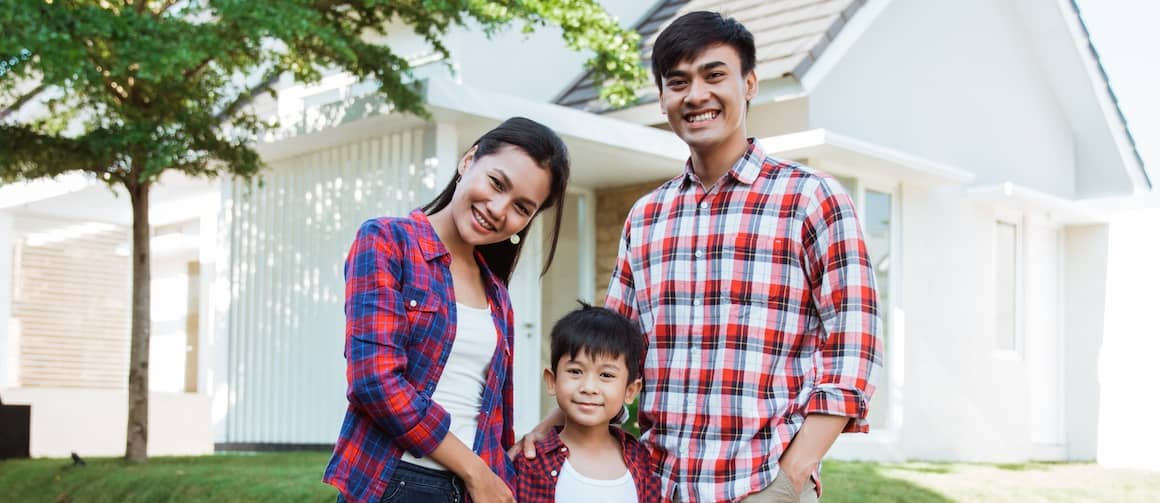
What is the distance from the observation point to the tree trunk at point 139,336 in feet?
29.7

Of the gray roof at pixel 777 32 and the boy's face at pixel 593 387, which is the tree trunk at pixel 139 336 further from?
the boy's face at pixel 593 387

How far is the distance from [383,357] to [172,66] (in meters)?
5.55

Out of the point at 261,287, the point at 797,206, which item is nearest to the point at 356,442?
the point at 797,206

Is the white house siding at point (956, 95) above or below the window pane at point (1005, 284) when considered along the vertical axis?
above

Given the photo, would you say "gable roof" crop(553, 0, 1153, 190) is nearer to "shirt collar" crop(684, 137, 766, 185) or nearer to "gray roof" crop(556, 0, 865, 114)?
"gray roof" crop(556, 0, 865, 114)

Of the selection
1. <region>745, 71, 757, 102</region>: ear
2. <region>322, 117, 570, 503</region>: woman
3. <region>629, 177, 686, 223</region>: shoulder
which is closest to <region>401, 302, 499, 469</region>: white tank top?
<region>322, 117, 570, 503</region>: woman

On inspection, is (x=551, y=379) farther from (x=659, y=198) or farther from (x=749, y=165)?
(x=749, y=165)

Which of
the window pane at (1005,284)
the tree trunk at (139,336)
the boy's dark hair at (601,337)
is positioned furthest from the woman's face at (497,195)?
the window pane at (1005,284)

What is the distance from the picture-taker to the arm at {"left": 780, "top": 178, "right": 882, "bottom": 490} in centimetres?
246

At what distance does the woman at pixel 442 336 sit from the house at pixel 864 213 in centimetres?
627

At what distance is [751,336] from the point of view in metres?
2.57

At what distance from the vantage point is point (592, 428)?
284 cm

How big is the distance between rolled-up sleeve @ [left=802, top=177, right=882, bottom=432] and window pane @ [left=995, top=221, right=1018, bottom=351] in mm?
10535

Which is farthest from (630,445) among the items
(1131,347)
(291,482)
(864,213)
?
(1131,347)
